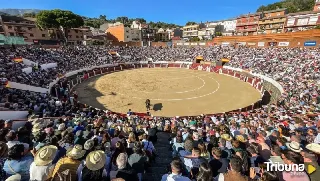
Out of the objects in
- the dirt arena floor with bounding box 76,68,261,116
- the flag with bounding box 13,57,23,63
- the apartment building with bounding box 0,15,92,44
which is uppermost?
the apartment building with bounding box 0,15,92,44

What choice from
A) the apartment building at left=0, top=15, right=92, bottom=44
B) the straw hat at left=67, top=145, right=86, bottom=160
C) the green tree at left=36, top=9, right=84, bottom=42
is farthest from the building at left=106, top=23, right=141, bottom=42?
the straw hat at left=67, top=145, right=86, bottom=160

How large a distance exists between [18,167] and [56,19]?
66.1 metres

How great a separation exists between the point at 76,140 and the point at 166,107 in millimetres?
17167

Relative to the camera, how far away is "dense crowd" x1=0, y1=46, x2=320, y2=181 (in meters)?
4.06

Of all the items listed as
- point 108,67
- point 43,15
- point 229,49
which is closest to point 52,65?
point 108,67

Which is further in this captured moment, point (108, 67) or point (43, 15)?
point (43, 15)

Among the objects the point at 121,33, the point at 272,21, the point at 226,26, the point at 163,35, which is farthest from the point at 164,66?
the point at 226,26

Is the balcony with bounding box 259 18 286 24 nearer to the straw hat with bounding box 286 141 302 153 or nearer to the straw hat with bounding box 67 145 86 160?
the straw hat with bounding box 286 141 302 153

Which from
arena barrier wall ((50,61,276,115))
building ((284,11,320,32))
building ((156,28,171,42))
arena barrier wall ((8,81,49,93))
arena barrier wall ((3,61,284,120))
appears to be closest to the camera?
arena barrier wall ((8,81,49,93))

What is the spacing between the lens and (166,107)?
75.3ft

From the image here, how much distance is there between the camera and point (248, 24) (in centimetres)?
7131

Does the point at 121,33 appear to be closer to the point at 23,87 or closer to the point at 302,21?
the point at 23,87

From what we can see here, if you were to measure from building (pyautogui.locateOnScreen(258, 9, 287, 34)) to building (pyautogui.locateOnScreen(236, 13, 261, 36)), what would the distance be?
1784 mm

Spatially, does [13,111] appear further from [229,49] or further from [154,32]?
[154,32]
